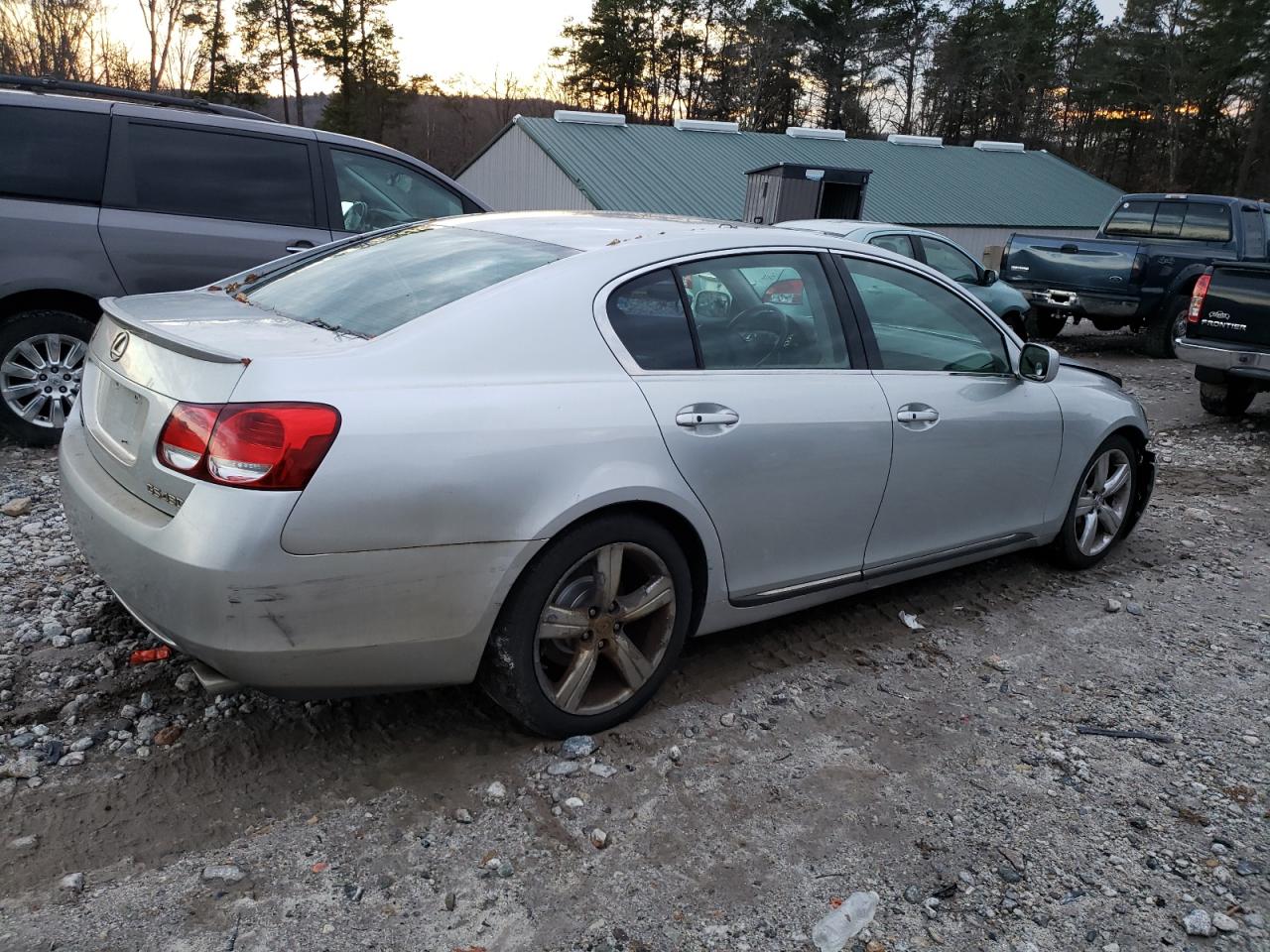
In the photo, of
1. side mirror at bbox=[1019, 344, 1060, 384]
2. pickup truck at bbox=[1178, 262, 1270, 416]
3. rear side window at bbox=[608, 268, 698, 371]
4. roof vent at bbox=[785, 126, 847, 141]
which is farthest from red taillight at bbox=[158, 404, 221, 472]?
roof vent at bbox=[785, 126, 847, 141]

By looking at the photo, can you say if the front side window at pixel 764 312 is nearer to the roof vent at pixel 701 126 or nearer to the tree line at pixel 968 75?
the roof vent at pixel 701 126

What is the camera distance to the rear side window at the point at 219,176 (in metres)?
6.02

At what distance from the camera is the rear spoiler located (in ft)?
8.44

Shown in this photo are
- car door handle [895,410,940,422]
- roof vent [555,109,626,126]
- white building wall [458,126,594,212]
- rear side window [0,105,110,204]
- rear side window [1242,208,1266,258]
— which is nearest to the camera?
car door handle [895,410,940,422]

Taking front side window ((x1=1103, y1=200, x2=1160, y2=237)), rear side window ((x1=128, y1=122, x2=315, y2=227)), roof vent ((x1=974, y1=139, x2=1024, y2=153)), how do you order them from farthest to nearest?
1. roof vent ((x1=974, y1=139, x2=1024, y2=153))
2. front side window ((x1=1103, y1=200, x2=1160, y2=237))
3. rear side window ((x1=128, y1=122, x2=315, y2=227))

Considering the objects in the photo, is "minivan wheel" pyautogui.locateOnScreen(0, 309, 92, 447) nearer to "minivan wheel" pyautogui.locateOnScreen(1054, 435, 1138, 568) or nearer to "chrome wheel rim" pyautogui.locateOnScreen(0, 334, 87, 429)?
"chrome wheel rim" pyautogui.locateOnScreen(0, 334, 87, 429)

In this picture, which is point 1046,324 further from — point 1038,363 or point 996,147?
point 996,147

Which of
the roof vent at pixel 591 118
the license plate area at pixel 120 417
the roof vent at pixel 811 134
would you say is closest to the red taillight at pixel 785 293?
the license plate area at pixel 120 417

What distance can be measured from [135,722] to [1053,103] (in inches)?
2302

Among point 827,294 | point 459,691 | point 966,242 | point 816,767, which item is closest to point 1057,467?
point 827,294

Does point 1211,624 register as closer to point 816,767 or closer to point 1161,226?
point 816,767

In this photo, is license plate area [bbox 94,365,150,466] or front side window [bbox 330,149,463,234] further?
front side window [bbox 330,149,463,234]

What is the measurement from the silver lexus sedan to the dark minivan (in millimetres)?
2616

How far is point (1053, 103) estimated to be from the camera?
5262cm
